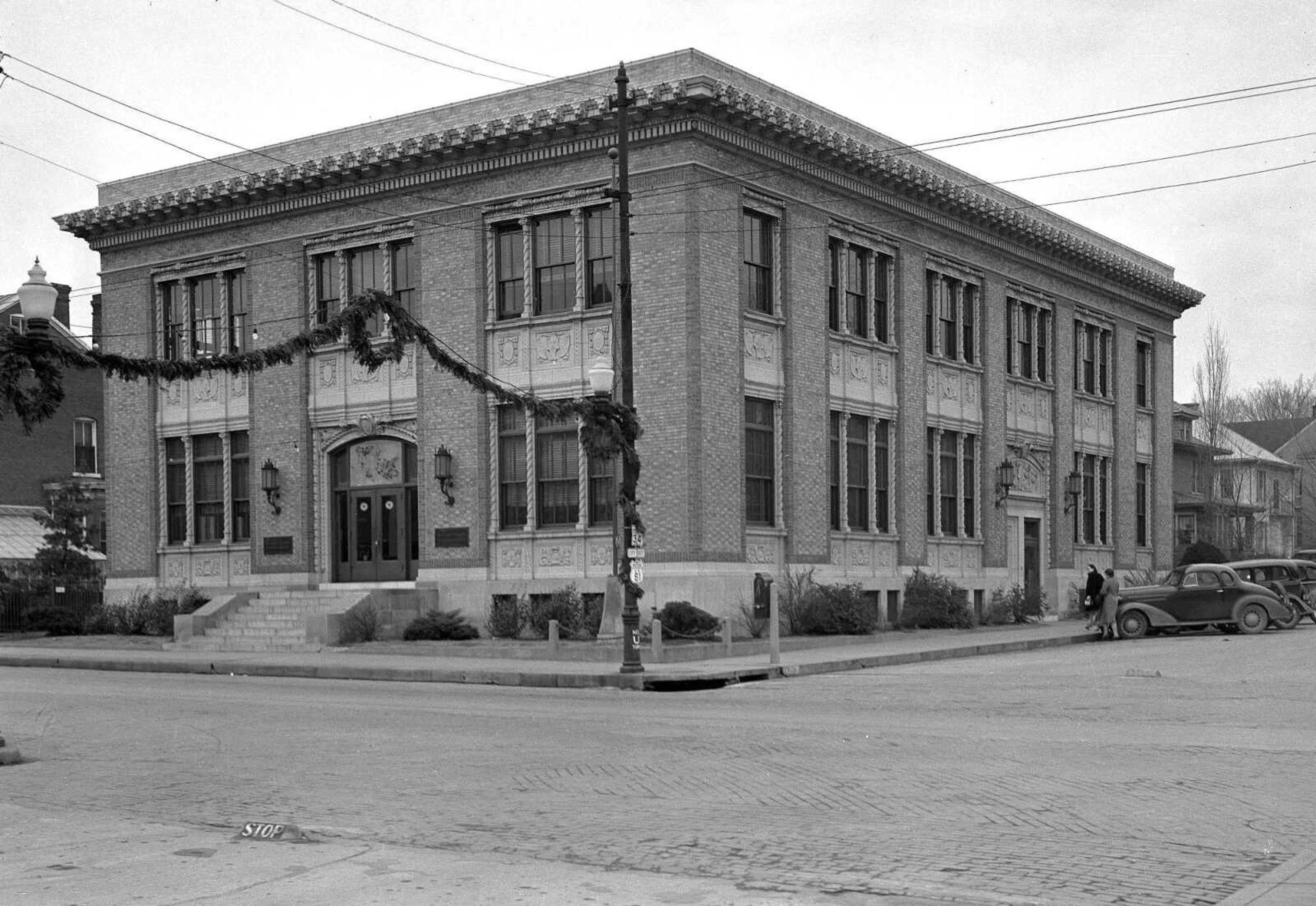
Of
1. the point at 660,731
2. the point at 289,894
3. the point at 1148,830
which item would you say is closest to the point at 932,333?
the point at 660,731

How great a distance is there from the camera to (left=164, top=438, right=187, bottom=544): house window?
37844 millimetres

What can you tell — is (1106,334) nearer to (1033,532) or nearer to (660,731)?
(1033,532)

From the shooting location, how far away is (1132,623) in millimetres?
34906

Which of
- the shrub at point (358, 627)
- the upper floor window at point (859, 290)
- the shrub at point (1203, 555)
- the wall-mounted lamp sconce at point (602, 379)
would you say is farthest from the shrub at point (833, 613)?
the shrub at point (1203, 555)

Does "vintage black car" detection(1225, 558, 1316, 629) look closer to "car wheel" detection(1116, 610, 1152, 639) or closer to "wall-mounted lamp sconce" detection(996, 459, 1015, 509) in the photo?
"car wheel" detection(1116, 610, 1152, 639)

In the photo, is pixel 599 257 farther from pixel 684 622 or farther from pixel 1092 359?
pixel 1092 359

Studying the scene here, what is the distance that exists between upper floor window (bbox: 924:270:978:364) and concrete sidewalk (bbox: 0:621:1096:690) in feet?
25.4

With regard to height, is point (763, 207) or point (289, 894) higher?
point (763, 207)

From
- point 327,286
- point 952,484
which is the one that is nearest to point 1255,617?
point 952,484

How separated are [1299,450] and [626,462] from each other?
75634 mm

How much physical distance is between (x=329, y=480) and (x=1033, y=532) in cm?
1982

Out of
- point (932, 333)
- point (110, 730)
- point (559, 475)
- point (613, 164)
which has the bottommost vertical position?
point (110, 730)

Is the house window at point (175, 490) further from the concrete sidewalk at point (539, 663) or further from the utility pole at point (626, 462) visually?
the utility pole at point (626, 462)

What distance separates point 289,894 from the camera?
7.89 meters
